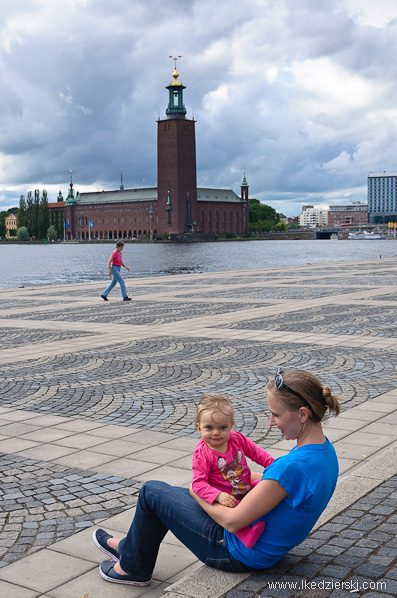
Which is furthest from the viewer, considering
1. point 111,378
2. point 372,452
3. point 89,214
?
point 89,214

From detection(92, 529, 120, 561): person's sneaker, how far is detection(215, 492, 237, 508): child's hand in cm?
72

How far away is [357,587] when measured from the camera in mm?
3199

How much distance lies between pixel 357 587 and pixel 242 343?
7.92m

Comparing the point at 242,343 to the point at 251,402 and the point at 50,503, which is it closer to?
the point at 251,402

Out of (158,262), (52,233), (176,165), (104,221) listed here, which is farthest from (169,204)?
(158,262)

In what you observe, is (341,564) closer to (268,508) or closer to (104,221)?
(268,508)

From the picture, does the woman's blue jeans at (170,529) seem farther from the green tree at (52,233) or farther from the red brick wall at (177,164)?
the green tree at (52,233)

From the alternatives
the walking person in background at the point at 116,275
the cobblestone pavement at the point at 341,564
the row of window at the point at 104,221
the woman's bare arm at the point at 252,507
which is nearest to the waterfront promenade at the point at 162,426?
the cobblestone pavement at the point at 341,564

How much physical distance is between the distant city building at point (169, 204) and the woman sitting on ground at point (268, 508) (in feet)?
500

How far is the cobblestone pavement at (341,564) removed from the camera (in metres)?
3.18

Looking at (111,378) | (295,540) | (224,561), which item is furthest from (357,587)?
(111,378)

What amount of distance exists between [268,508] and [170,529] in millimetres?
571

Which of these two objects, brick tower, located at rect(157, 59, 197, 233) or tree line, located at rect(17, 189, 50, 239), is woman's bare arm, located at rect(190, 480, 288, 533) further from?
tree line, located at rect(17, 189, 50, 239)

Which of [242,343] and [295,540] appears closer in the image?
[295,540]
